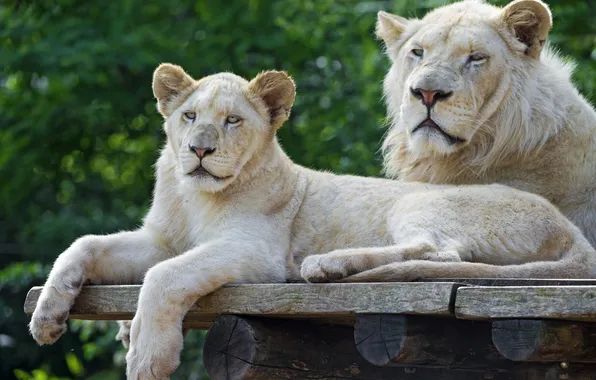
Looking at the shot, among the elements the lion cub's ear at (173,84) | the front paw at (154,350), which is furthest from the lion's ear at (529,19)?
the front paw at (154,350)

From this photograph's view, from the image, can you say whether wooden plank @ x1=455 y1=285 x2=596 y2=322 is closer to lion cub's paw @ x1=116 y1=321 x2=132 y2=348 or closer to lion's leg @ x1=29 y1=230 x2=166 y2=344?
lion's leg @ x1=29 y1=230 x2=166 y2=344

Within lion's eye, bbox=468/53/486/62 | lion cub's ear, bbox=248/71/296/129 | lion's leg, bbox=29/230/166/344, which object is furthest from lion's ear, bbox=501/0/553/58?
lion's leg, bbox=29/230/166/344

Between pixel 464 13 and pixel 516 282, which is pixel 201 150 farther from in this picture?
pixel 464 13

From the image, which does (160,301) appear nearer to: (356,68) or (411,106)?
(411,106)

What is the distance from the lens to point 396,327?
3785mm

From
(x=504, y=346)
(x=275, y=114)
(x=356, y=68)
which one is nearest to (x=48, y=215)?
(x=356, y=68)

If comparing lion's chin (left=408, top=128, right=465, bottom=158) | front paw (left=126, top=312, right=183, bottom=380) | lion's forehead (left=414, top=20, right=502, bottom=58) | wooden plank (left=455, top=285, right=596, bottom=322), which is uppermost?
wooden plank (left=455, top=285, right=596, bottom=322)

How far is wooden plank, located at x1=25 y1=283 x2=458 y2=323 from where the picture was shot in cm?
367

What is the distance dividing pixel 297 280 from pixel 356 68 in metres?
5.97

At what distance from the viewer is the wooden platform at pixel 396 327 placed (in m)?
3.54

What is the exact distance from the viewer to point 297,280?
4.51 meters

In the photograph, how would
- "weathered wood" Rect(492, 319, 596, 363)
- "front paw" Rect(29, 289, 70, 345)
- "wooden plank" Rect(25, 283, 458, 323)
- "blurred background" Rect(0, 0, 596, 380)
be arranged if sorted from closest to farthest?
"weathered wood" Rect(492, 319, 596, 363)
"wooden plank" Rect(25, 283, 458, 323)
"front paw" Rect(29, 289, 70, 345)
"blurred background" Rect(0, 0, 596, 380)

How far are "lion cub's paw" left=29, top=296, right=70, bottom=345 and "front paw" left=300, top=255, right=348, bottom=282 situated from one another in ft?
3.48

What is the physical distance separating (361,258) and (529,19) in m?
1.72
